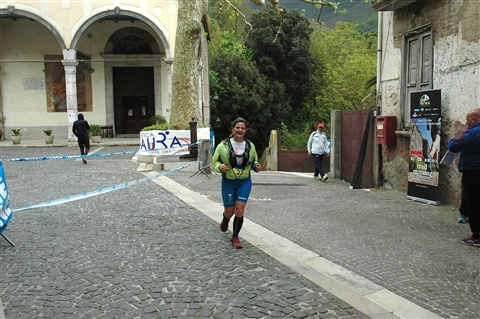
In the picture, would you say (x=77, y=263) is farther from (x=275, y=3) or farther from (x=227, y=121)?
(x=227, y=121)

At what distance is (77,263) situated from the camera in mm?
4914

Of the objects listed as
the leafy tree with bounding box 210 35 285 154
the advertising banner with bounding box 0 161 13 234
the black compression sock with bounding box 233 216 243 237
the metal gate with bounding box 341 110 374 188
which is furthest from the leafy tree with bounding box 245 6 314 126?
the advertising banner with bounding box 0 161 13 234

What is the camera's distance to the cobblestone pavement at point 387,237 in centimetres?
433

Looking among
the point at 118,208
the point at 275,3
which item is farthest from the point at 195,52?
the point at 118,208

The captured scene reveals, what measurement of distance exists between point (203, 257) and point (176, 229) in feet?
4.32

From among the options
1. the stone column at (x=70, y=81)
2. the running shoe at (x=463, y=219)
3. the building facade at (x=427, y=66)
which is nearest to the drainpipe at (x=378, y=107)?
the building facade at (x=427, y=66)

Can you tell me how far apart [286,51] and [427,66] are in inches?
1012

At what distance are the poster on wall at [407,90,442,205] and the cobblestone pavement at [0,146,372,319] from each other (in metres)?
2.23

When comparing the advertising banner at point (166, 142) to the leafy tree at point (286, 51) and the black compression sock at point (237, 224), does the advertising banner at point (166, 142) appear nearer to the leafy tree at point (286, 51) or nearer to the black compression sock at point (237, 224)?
the black compression sock at point (237, 224)

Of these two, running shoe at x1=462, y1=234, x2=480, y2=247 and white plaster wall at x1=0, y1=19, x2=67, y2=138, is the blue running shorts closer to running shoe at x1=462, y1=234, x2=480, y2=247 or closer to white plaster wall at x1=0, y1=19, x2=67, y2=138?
running shoe at x1=462, y1=234, x2=480, y2=247

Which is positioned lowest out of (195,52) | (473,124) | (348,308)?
(348,308)

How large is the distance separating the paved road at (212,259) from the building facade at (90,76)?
16914mm

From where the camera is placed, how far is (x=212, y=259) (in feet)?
16.7

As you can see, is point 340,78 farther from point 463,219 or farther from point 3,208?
point 3,208
